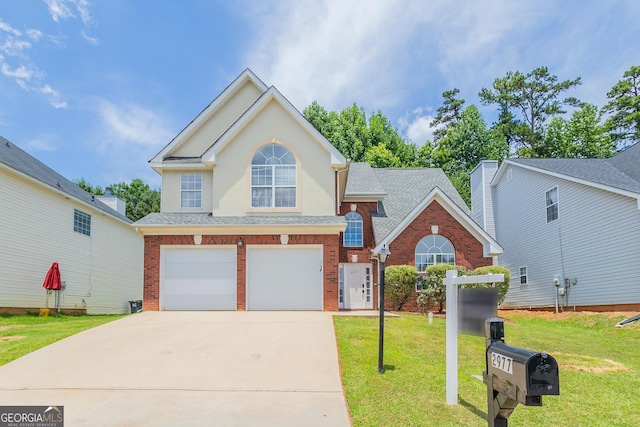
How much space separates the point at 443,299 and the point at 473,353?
23.9 ft

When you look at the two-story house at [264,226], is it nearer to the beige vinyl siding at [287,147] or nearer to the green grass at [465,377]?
the beige vinyl siding at [287,147]

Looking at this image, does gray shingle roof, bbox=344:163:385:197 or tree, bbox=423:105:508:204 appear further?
tree, bbox=423:105:508:204

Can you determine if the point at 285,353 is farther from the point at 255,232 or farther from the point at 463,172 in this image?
the point at 463,172

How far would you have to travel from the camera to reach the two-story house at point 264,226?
652 inches

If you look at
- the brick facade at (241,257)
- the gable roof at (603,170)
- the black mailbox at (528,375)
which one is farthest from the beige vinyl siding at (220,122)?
the black mailbox at (528,375)

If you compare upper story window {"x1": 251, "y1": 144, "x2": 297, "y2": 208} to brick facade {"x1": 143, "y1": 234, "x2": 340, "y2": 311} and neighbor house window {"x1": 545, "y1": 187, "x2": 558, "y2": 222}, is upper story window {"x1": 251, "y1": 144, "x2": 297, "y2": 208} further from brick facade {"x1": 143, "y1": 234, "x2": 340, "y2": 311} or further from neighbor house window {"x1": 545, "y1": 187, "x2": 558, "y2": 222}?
neighbor house window {"x1": 545, "y1": 187, "x2": 558, "y2": 222}

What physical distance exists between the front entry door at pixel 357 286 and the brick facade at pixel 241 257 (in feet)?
11.6

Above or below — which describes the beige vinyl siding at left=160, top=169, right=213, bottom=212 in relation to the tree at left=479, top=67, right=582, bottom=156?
below

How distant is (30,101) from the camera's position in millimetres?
26188

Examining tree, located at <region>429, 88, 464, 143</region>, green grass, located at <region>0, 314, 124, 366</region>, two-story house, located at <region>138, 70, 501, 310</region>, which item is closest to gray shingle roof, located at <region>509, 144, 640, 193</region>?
two-story house, located at <region>138, 70, 501, 310</region>

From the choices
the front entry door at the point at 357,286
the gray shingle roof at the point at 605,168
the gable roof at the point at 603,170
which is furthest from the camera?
the front entry door at the point at 357,286

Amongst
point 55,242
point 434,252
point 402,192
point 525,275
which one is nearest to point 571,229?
point 525,275

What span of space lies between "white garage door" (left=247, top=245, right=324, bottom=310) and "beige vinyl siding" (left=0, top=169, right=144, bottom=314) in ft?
30.5

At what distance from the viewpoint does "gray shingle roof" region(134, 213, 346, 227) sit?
16406mm
